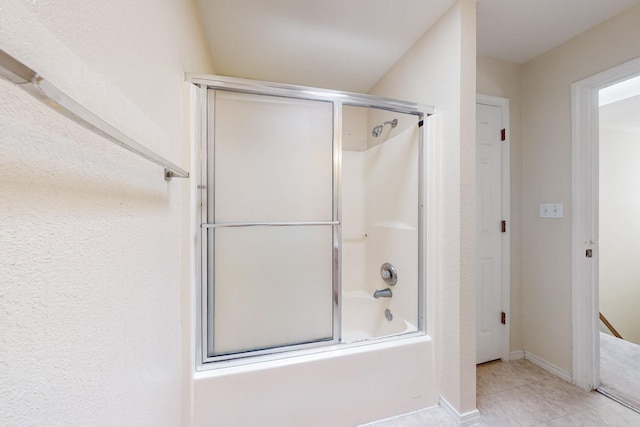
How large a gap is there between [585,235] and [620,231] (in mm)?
2766

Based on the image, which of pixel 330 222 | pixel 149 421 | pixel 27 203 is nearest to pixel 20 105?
pixel 27 203

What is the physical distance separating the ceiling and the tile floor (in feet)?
7.93

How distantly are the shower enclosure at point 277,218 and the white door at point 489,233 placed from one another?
666 mm

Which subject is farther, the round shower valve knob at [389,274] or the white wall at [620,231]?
the white wall at [620,231]

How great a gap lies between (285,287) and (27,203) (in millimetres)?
1243

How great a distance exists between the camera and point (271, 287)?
58.5 inches

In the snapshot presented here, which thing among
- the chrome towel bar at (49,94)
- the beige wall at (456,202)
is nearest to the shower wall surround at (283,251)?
the beige wall at (456,202)

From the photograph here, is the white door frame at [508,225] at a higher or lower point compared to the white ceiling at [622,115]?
lower

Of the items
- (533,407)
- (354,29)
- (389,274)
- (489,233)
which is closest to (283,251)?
(389,274)

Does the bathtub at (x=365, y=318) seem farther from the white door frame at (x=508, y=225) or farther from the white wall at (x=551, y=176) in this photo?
the white wall at (x=551, y=176)

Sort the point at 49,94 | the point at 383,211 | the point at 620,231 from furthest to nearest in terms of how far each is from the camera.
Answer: the point at 620,231
the point at 383,211
the point at 49,94

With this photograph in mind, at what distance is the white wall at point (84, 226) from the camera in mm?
374

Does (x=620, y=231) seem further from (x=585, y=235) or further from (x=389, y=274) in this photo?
(x=389, y=274)

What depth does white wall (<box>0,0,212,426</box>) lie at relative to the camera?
0.37m
